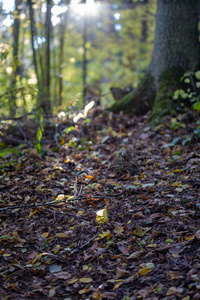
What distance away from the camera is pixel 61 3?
17.3ft

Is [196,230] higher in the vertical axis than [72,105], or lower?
lower

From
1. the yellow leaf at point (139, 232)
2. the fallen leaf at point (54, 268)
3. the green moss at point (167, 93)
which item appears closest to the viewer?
the fallen leaf at point (54, 268)

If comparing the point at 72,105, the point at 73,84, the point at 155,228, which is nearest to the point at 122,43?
the point at 73,84

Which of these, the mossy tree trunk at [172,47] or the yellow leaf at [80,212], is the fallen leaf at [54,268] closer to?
the yellow leaf at [80,212]

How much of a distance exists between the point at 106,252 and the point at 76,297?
0.49 m

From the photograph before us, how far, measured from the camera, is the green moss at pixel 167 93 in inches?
199

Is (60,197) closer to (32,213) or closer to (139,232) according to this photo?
(32,213)

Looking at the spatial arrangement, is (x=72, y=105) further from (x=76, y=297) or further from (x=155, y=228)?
(x=76, y=297)

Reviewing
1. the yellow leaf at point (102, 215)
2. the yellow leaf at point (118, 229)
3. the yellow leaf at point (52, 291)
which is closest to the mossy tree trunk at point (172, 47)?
the yellow leaf at point (102, 215)

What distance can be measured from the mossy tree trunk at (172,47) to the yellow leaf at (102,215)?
2.74 metres

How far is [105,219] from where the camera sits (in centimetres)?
276

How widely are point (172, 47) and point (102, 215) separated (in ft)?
12.4

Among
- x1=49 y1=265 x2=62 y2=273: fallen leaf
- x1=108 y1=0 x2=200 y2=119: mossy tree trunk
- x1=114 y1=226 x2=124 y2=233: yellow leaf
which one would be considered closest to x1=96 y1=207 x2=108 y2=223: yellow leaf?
x1=114 y1=226 x2=124 y2=233: yellow leaf

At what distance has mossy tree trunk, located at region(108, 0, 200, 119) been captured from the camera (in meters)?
5.14
